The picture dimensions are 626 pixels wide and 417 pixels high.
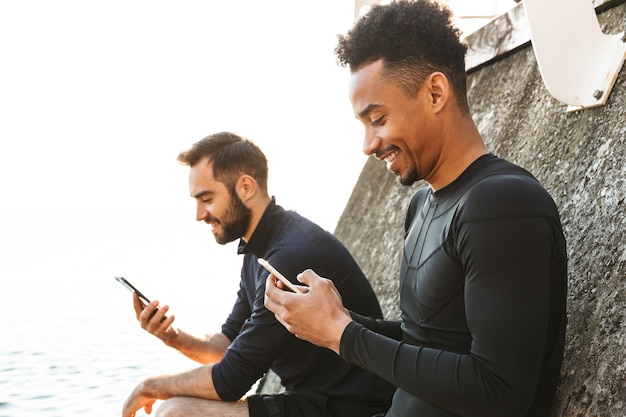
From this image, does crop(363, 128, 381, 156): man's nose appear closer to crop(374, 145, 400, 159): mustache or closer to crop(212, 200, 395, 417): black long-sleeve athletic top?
crop(374, 145, 400, 159): mustache

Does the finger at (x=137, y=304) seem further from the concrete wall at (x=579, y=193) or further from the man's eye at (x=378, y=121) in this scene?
the man's eye at (x=378, y=121)

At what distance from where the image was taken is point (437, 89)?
1780 mm

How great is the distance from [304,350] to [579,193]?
114cm

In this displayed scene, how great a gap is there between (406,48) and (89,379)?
6.68 m

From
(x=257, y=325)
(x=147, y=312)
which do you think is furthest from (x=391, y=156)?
(x=147, y=312)

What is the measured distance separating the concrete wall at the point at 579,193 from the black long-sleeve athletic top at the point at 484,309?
122 millimetres

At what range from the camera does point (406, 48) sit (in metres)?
1.81

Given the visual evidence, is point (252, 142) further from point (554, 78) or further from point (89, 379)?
point (89, 379)

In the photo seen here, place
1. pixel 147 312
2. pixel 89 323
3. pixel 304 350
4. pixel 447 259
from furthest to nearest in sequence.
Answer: pixel 89 323, pixel 147 312, pixel 304 350, pixel 447 259

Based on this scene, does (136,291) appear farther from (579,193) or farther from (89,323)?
(89,323)

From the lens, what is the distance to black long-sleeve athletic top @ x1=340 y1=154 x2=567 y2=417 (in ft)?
4.62

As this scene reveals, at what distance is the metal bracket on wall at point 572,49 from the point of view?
2.17 meters

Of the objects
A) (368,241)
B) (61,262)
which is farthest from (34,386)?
Answer: (61,262)

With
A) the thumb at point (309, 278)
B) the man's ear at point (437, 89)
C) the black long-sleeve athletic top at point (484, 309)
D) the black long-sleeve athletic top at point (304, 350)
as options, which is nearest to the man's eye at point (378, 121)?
the man's ear at point (437, 89)
